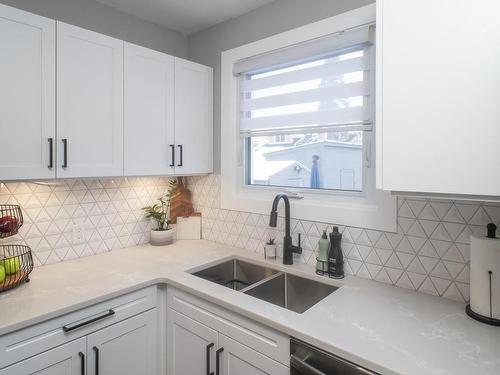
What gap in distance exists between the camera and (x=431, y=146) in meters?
1.05

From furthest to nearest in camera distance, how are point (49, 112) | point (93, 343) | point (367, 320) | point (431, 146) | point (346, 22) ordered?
1. point (346, 22)
2. point (49, 112)
3. point (93, 343)
4. point (367, 320)
5. point (431, 146)

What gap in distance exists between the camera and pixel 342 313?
1.24m

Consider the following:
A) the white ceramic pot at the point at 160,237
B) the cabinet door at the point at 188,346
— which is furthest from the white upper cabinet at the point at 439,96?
the white ceramic pot at the point at 160,237

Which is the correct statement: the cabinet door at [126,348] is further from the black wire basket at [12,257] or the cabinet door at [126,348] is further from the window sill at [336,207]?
the window sill at [336,207]

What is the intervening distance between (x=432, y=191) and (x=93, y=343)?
4.96ft

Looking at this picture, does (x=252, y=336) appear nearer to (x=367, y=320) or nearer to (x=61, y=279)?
(x=367, y=320)

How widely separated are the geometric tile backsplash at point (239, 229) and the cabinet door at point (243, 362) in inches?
27.1

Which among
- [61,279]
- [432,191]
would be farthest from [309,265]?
[61,279]

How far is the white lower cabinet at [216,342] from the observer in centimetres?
122

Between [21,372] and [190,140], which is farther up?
[190,140]

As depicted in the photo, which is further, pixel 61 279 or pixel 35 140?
pixel 61 279

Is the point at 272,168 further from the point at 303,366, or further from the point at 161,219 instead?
the point at 303,366

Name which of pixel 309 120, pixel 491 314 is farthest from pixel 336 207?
pixel 491 314

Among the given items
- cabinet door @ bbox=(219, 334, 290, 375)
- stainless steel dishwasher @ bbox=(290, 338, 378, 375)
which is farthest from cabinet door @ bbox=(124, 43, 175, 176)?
stainless steel dishwasher @ bbox=(290, 338, 378, 375)
